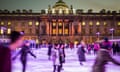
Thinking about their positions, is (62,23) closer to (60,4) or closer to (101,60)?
(60,4)

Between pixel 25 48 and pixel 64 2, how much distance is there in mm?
120786

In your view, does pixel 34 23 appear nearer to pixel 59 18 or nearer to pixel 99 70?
pixel 59 18

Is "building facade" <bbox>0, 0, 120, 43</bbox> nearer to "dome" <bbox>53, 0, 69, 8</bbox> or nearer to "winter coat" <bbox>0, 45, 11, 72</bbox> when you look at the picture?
"dome" <bbox>53, 0, 69, 8</bbox>

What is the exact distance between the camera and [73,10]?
121125 mm

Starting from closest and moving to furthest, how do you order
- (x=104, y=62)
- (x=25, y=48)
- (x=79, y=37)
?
(x=104, y=62) → (x=25, y=48) → (x=79, y=37)

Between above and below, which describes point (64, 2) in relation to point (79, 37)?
above

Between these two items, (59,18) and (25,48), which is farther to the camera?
(59,18)

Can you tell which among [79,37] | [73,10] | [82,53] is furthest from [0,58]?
[73,10]

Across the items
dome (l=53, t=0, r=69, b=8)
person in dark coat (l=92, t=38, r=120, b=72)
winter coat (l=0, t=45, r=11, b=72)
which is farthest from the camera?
dome (l=53, t=0, r=69, b=8)

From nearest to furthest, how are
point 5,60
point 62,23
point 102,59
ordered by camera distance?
point 5,60
point 102,59
point 62,23

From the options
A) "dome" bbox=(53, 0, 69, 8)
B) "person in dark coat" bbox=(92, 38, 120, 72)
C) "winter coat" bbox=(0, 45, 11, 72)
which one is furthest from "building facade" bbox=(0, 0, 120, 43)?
"winter coat" bbox=(0, 45, 11, 72)

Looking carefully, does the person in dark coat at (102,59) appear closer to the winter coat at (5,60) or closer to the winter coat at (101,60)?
the winter coat at (101,60)


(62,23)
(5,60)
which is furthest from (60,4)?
(5,60)

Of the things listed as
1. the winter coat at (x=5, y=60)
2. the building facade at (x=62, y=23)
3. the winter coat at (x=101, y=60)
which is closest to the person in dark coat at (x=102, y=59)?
the winter coat at (x=101, y=60)
